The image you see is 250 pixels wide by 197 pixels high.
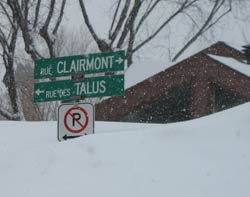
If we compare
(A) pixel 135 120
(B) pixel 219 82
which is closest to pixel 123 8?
(A) pixel 135 120

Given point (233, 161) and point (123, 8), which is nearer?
point (233, 161)

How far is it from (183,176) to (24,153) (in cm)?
188

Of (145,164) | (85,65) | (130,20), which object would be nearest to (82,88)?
(85,65)

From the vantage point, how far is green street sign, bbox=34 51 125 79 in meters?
6.98

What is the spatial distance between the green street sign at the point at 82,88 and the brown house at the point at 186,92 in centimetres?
908

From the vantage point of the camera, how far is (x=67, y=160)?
5.81 m

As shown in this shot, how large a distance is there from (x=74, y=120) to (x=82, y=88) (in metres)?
0.39

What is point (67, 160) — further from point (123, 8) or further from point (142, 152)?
point (123, 8)

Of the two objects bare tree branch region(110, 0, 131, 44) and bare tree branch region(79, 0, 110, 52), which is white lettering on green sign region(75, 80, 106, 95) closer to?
bare tree branch region(79, 0, 110, 52)

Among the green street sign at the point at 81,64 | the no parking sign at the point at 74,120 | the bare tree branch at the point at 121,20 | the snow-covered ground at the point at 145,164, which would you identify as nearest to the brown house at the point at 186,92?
the bare tree branch at the point at 121,20

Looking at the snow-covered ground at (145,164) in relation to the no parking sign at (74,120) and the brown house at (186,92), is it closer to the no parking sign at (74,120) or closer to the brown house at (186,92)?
the no parking sign at (74,120)

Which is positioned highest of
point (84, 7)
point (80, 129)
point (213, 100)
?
point (84, 7)

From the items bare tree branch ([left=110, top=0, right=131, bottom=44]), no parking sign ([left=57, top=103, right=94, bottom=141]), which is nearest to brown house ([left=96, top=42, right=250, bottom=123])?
bare tree branch ([left=110, top=0, right=131, bottom=44])

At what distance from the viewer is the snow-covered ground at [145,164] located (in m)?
5.05
